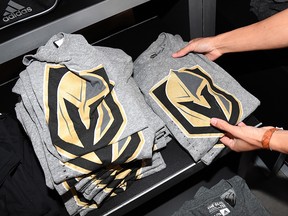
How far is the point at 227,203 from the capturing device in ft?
2.85

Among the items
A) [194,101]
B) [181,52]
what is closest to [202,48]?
[181,52]

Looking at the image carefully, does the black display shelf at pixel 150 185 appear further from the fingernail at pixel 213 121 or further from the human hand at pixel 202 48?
the human hand at pixel 202 48

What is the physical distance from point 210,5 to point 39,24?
16.3 inches

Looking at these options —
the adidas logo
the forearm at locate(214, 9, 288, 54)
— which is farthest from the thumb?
the adidas logo

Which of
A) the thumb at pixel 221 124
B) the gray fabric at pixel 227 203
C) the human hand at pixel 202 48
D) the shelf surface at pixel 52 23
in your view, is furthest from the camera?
the gray fabric at pixel 227 203

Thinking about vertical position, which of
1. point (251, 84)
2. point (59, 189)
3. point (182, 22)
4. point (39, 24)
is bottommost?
point (251, 84)

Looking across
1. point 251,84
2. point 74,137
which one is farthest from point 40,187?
point 251,84

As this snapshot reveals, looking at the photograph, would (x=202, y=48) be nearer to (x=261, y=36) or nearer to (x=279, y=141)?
(x=261, y=36)

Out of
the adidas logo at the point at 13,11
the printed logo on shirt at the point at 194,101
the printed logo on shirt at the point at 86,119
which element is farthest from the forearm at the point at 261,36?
the adidas logo at the point at 13,11

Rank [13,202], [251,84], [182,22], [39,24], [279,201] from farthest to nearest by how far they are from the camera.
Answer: [279,201], [251,84], [182,22], [13,202], [39,24]

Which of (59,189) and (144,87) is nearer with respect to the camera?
(59,189)

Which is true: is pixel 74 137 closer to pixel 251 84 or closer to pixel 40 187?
pixel 40 187

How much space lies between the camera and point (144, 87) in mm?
713

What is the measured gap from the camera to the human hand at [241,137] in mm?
656
